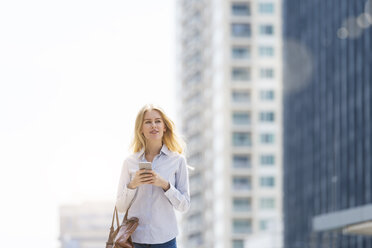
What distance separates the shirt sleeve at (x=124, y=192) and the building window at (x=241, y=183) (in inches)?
3954

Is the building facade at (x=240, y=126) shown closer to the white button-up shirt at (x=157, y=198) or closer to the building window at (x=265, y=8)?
the building window at (x=265, y=8)

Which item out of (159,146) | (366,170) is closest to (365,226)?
(159,146)

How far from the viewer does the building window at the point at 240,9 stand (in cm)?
11069

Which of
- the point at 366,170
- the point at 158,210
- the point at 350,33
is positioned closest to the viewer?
the point at 158,210

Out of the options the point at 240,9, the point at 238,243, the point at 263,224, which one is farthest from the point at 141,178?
the point at 240,9

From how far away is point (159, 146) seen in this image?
648 cm

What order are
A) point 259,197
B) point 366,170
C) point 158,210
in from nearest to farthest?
point 158,210
point 366,170
point 259,197

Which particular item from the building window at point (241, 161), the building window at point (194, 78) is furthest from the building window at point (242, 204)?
the building window at point (194, 78)

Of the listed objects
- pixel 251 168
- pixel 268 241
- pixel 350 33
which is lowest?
Result: pixel 268 241

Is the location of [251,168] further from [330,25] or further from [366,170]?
[366,170]

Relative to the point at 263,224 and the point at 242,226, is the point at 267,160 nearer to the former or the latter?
the point at 263,224

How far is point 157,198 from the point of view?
6270mm

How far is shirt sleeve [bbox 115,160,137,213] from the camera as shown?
6.21 metres

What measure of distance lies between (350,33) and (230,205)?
44.6 m
